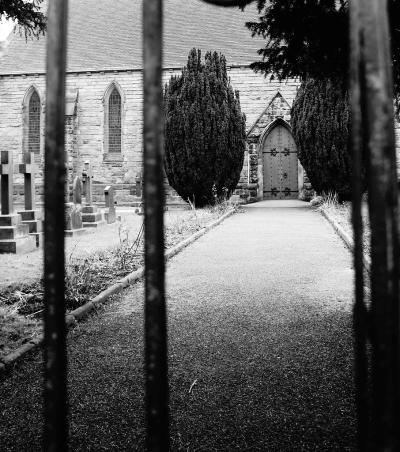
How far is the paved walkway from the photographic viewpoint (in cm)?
193

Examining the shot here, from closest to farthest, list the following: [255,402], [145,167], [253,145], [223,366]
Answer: [145,167]
[255,402]
[223,366]
[253,145]

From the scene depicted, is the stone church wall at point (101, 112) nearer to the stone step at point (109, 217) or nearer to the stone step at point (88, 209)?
the stone step at point (109, 217)

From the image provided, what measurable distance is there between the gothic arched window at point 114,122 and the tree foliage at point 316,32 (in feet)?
60.2

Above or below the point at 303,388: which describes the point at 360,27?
above

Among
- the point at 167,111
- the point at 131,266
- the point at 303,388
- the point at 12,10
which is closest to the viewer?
the point at 303,388

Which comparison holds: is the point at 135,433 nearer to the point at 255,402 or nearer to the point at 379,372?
the point at 255,402

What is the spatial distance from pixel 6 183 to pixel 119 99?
1464cm

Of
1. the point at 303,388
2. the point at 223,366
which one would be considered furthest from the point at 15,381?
the point at 303,388

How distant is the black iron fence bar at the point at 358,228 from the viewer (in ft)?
2.56

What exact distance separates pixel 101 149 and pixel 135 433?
20.2 meters

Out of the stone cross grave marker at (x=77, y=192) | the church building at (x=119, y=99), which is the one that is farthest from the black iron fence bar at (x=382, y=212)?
the church building at (x=119, y=99)

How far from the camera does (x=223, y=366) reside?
2.69 m

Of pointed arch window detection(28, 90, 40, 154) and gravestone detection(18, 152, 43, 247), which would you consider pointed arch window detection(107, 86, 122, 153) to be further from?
gravestone detection(18, 152, 43, 247)

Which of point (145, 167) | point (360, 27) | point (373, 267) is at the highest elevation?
point (360, 27)
